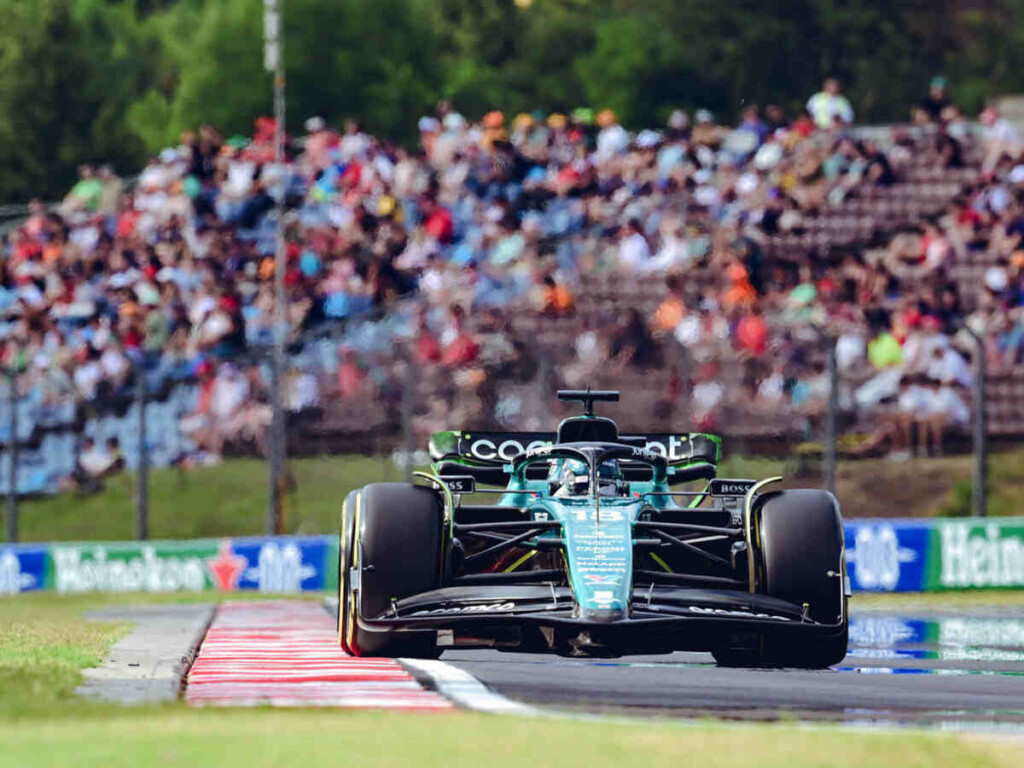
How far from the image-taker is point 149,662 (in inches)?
432

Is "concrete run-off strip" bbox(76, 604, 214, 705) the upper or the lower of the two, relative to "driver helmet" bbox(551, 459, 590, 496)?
lower

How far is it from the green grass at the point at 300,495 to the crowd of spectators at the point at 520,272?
1.24 feet

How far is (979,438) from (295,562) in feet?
23.3

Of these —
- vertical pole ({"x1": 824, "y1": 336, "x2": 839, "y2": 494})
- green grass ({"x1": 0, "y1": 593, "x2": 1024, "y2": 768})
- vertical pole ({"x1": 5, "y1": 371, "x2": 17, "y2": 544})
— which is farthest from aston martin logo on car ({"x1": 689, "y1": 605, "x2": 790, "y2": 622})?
vertical pole ({"x1": 5, "y1": 371, "x2": 17, "y2": 544})

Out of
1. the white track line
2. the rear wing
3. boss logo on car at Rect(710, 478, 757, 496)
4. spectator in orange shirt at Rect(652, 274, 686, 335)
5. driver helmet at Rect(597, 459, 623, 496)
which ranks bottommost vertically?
the white track line

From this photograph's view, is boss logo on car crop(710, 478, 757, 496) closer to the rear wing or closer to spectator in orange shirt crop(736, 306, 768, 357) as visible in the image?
the rear wing

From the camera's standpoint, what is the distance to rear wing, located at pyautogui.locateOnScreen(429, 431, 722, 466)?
1276 cm

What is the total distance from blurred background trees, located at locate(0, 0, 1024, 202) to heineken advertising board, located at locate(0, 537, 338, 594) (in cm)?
Result: 2623

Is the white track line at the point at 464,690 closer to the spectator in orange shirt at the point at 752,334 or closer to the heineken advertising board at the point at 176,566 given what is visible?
the spectator in orange shirt at the point at 752,334

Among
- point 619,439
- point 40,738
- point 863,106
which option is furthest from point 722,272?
point 863,106

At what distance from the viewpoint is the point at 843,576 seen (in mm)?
11242

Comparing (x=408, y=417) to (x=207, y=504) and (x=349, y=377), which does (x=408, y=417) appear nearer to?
(x=349, y=377)

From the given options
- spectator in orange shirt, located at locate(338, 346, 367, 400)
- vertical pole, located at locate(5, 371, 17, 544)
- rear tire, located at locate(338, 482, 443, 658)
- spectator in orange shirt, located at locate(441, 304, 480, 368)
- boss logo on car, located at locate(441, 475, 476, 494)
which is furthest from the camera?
vertical pole, located at locate(5, 371, 17, 544)

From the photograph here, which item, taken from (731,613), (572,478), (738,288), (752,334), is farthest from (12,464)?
(731,613)
